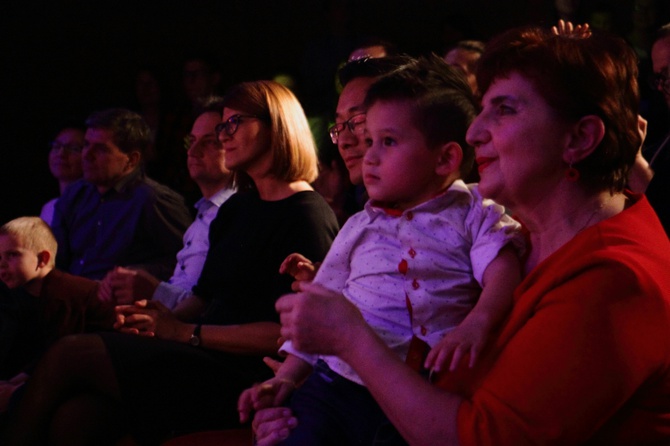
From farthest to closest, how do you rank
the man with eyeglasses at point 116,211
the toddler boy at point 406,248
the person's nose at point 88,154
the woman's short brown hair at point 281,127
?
1. the person's nose at point 88,154
2. the man with eyeglasses at point 116,211
3. the woman's short brown hair at point 281,127
4. the toddler boy at point 406,248

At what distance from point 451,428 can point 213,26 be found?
5626mm

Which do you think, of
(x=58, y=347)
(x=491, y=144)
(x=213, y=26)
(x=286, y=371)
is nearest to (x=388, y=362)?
(x=491, y=144)

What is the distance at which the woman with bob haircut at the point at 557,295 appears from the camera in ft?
3.92

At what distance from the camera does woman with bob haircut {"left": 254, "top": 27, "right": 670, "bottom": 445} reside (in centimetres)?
120

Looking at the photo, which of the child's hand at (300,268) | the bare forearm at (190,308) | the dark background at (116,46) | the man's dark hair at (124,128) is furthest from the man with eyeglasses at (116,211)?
the dark background at (116,46)

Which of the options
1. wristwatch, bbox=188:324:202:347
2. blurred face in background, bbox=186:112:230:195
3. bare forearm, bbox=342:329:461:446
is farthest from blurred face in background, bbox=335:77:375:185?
blurred face in background, bbox=186:112:230:195

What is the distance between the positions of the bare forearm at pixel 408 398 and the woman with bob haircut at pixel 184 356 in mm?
1024

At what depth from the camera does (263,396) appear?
1.76 m

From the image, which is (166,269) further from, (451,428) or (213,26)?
(213,26)

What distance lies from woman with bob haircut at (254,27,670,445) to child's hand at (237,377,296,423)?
0.33 m

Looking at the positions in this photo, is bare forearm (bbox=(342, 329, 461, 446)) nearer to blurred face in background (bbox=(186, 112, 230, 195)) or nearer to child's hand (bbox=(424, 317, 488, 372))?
child's hand (bbox=(424, 317, 488, 372))

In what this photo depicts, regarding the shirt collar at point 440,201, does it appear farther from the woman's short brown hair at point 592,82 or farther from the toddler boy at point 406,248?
the woman's short brown hair at point 592,82

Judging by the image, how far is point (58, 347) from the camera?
7.87ft

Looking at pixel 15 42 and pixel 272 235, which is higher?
pixel 15 42
